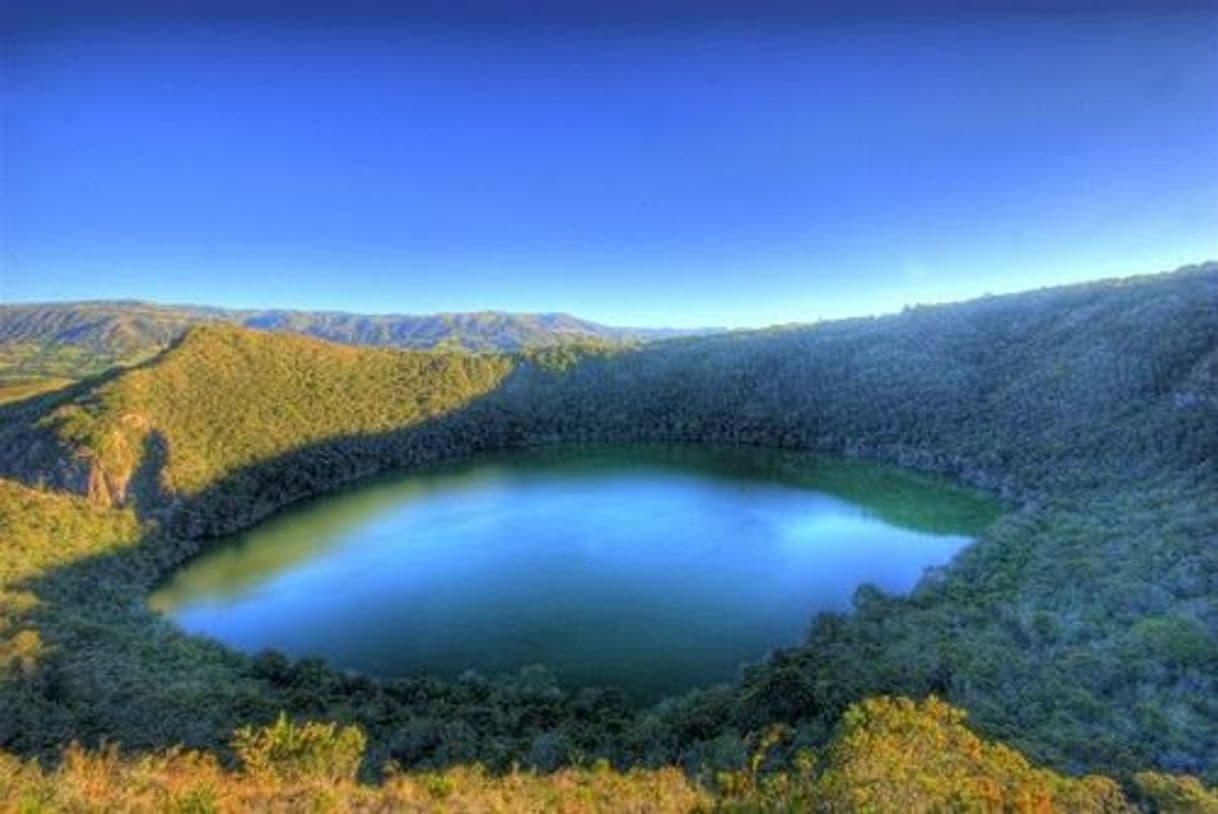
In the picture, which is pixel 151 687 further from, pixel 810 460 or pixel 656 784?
pixel 810 460

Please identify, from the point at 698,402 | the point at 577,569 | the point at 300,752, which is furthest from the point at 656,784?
the point at 698,402

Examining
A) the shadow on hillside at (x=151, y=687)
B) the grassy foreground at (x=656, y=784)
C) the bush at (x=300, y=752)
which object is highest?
the grassy foreground at (x=656, y=784)

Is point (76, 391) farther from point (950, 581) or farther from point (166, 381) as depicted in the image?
point (950, 581)

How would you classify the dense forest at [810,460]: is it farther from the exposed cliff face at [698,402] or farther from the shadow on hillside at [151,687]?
the exposed cliff face at [698,402]

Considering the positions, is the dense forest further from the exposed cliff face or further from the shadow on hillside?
the exposed cliff face

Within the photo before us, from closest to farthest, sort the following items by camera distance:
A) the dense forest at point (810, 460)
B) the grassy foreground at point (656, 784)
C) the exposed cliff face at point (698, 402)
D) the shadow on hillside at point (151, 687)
A: 1. the grassy foreground at point (656, 784)
2. the dense forest at point (810, 460)
3. the shadow on hillside at point (151, 687)
4. the exposed cliff face at point (698, 402)

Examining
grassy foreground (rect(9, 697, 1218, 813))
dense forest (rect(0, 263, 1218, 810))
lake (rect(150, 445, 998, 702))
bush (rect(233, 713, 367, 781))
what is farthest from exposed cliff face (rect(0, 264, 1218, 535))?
bush (rect(233, 713, 367, 781))

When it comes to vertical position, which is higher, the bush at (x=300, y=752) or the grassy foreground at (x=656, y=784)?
the grassy foreground at (x=656, y=784)

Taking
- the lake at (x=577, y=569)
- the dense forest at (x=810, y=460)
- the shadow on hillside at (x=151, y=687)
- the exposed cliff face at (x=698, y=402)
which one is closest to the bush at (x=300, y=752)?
the dense forest at (x=810, y=460)
